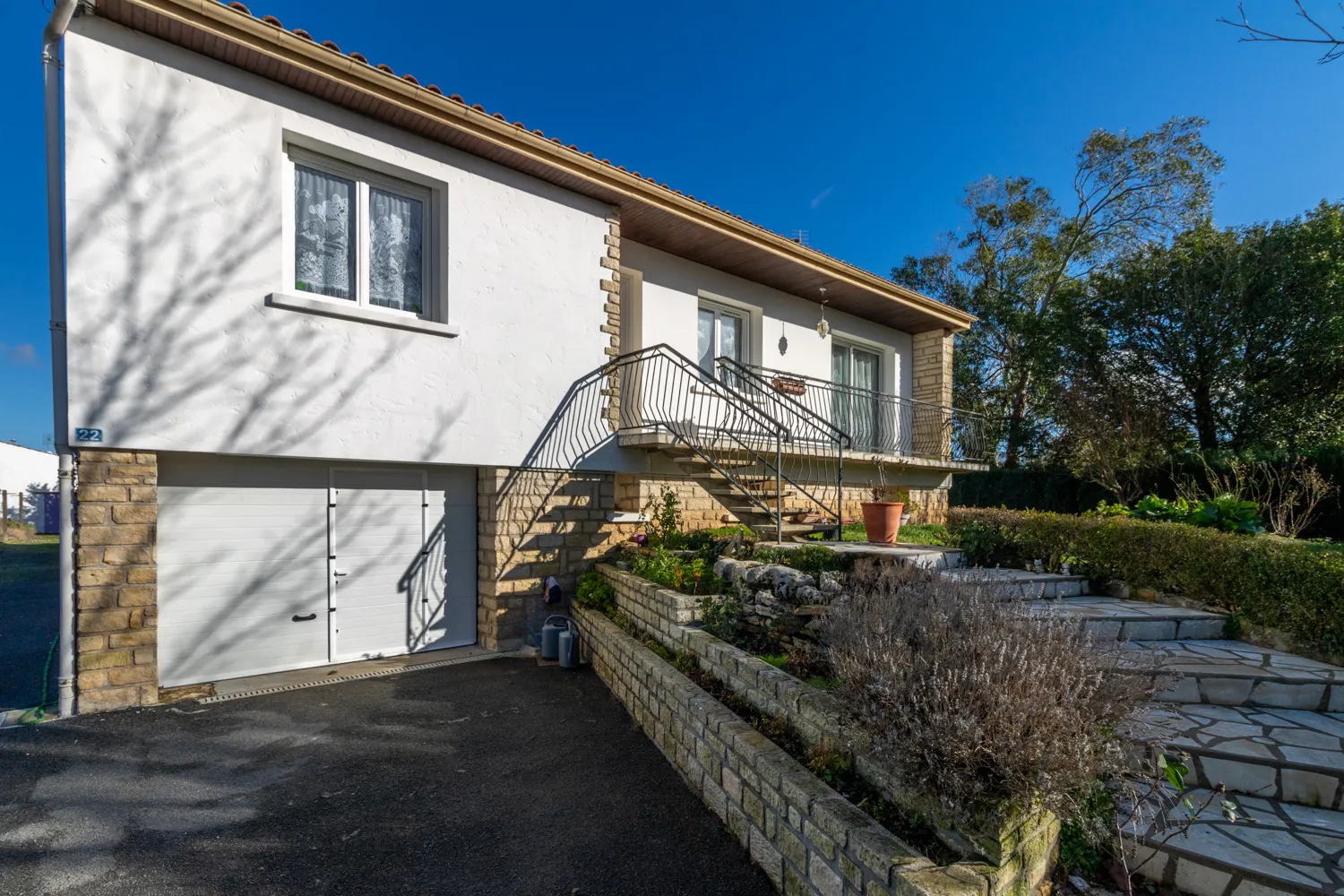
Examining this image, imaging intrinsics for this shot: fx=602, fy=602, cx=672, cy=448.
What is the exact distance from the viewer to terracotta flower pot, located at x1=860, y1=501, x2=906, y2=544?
20.0 ft

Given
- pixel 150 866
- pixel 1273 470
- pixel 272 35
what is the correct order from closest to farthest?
1. pixel 150 866
2. pixel 272 35
3. pixel 1273 470

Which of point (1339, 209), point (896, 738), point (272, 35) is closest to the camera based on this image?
point (896, 738)

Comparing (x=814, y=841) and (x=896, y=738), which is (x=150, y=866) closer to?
(x=814, y=841)

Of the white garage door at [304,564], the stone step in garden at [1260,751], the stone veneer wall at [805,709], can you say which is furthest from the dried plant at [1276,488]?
the white garage door at [304,564]

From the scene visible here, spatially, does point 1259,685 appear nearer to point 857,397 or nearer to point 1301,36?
point 1301,36

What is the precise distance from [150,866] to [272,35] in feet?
19.5

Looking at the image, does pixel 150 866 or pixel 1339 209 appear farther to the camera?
pixel 1339 209

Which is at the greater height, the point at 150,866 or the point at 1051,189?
the point at 1051,189

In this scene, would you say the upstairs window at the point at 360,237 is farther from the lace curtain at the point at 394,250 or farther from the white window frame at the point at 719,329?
the white window frame at the point at 719,329

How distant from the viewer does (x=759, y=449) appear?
7.80m

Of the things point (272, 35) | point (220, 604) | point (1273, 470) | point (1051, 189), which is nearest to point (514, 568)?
point (220, 604)

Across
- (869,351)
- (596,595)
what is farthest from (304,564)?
(869,351)

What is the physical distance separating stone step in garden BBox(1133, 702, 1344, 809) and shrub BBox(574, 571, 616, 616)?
4651mm

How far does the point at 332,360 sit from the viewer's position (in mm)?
5602
